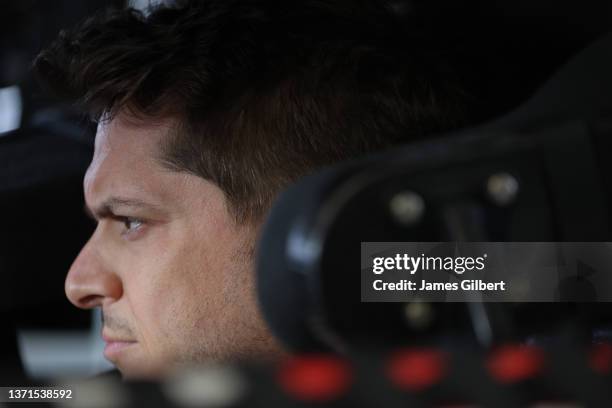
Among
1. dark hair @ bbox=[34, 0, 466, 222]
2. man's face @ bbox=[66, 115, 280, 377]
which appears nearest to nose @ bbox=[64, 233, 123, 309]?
man's face @ bbox=[66, 115, 280, 377]

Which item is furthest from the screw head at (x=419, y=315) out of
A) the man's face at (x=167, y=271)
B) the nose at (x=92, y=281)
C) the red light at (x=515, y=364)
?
the nose at (x=92, y=281)

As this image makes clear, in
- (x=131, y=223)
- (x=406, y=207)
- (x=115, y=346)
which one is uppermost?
(x=131, y=223)

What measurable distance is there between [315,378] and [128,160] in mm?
860

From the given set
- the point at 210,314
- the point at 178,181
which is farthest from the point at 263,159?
the point at 210,314

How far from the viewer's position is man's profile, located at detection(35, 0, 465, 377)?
1.35m

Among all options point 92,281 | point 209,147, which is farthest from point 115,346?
point 209,147

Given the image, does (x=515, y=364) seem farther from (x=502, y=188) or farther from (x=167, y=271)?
(x=167, y=271)

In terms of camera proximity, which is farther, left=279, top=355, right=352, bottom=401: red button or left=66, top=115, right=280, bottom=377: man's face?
left=66, top=115, right=280, bottom=377: man's face

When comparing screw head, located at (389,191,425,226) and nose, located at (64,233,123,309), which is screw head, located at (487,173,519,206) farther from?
nose, located at (64,233,123,309)

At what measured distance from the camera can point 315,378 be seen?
0.59m

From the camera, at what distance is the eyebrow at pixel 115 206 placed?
4.49 ft

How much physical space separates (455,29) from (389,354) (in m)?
1.09

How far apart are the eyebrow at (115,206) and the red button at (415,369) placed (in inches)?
31.3

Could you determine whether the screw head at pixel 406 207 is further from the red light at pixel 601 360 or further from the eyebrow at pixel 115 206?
the eyebrow at pixel 115 206
